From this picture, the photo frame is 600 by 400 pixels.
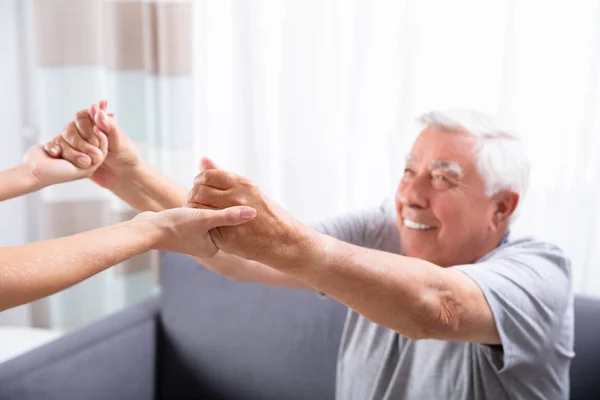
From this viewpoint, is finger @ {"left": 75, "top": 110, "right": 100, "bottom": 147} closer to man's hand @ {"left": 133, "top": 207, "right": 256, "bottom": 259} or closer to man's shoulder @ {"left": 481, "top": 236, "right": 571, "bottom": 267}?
man's hand @ {"left": 133, "top": 207, "right": 256, "bottom": 259}

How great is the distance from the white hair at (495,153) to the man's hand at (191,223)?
58cm

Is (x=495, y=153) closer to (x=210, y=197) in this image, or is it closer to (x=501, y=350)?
(x=501, y=350)

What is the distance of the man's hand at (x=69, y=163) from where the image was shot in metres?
1.45

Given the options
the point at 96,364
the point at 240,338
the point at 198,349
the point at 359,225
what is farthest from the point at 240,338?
the point at 359,225

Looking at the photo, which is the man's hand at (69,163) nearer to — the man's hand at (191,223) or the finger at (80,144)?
the finger at (80,144)

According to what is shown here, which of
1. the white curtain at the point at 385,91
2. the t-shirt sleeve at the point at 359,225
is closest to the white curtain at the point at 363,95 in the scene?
the white curtain at the point at 385,91

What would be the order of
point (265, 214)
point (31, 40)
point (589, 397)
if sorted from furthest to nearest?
1. point (31, 40)
2. point (589, 397)
3. point (265, 214)

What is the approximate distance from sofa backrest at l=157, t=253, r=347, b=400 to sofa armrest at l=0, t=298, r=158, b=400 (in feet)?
0.28

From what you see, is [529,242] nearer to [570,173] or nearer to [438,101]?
[570,173]

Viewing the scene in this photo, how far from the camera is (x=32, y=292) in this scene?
978 mm

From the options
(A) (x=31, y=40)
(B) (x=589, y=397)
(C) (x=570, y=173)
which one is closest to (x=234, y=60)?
(A) (x=31, y=40)

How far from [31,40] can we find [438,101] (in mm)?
1690

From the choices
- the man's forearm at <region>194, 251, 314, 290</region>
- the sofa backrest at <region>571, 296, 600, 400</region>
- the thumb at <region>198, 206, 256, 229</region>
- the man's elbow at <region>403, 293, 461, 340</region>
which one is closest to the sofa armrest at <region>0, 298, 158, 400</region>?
the man's forearm at <region>194, 251, 314, 290</region>

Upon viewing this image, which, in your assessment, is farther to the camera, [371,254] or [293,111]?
[293,111]
